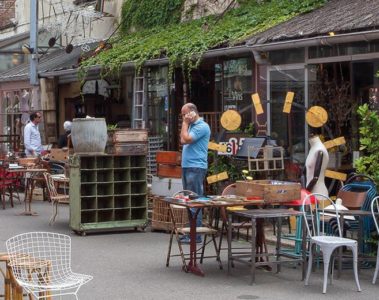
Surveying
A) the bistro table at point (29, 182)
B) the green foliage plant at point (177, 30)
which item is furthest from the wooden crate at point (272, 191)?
the bistro table at point (29, 182)

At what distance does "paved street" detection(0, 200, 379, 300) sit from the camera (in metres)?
8.32

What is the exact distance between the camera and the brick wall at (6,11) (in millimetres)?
28719

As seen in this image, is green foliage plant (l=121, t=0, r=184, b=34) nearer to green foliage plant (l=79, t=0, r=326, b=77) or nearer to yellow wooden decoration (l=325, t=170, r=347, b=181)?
green foliage plant (l=79, t=0, r=326, b=77)

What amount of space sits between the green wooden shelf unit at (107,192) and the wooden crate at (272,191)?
3.60m

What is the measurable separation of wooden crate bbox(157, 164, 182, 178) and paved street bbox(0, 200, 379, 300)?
1656 millimetres

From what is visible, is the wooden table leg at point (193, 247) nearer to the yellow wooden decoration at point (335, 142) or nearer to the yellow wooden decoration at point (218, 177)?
the yellow wooden decoration at point (218, 177)

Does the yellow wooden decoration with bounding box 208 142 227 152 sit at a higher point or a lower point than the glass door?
lower

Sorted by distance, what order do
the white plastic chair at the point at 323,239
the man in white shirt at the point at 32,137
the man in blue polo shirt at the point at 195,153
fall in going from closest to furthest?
the white plastic chair at the point at 323,239, the man in blue polo shirt at the point at 195,153, the man in white shirt at the point at 32,137

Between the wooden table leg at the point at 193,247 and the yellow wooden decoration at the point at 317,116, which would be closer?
the wooden table leg at the point at 193,247

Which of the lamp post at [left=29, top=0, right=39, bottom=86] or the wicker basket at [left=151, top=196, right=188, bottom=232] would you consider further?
the lamp post at [left=29, top=0, right=39, bottom=86]

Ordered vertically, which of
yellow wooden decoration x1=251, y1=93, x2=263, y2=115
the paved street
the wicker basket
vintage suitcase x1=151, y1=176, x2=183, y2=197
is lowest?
the paved street

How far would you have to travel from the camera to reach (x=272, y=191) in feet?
30.7

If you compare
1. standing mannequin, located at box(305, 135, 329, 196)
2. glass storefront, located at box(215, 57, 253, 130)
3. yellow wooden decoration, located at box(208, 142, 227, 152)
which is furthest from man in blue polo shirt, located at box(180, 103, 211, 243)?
glass storefront, located at box(215, 57, 253, 130)

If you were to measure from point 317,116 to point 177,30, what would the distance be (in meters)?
5.67
